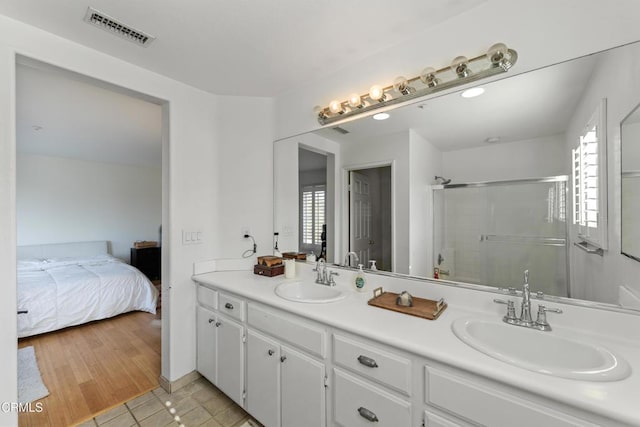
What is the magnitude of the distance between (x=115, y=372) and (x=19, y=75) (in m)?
2.52

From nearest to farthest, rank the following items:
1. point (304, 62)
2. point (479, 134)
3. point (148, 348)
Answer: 1. point (479, 134)
2. point (304, 62)
3. point (148, 348)

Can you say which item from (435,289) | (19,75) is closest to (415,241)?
(435,289)

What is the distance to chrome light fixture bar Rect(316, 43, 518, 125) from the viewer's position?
4.30ft

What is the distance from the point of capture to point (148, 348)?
279cm

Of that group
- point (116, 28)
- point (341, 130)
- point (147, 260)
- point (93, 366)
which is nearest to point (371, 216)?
point (341, 130)

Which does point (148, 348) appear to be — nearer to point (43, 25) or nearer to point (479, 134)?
point (43, 25)

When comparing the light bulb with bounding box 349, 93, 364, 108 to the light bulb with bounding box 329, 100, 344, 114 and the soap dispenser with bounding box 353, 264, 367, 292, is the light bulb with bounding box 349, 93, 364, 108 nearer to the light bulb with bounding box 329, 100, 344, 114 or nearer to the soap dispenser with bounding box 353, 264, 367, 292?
the light bulb with bounding box 329, 100, 344, 114

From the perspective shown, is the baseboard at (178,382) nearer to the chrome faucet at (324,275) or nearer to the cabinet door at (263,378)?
the cabinet door at (263,378)

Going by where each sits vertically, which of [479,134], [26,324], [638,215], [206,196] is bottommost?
[26,324]

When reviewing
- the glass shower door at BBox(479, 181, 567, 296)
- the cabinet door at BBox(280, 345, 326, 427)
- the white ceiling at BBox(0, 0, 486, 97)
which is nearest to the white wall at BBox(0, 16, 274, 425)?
the white ceiling at BBox(0, 0, 486, 97)

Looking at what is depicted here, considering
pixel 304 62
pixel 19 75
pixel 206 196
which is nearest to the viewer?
pixel 304 62

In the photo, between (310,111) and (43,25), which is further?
(310,111)

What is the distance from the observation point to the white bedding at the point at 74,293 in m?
3.03

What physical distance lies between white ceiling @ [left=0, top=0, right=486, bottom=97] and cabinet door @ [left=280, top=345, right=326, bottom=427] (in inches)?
71.6
